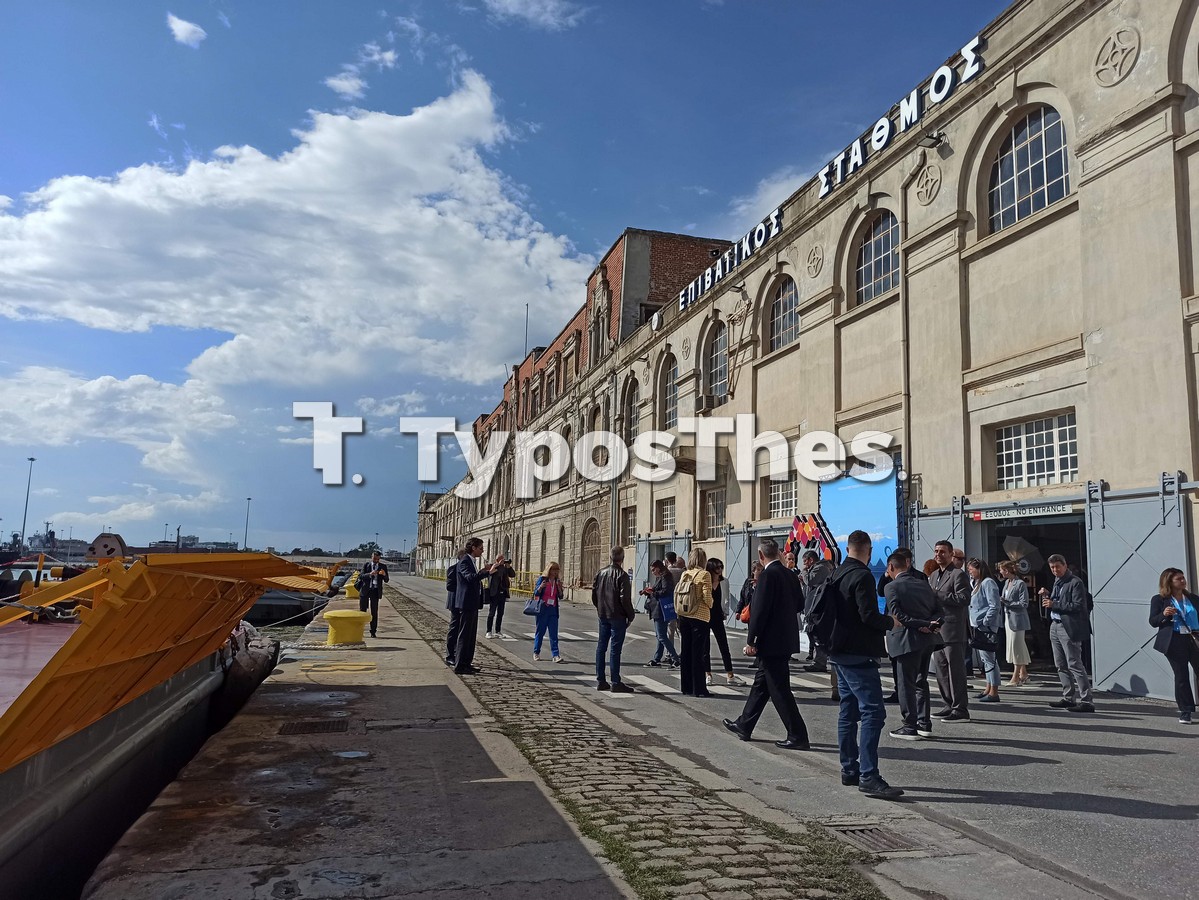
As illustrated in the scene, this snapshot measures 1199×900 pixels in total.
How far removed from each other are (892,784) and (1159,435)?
7663 millimetres

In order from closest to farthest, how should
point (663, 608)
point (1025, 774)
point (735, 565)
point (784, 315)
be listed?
→ point (1025, 774) → point (663, 608) → point (784, 315) → point (735, 565)

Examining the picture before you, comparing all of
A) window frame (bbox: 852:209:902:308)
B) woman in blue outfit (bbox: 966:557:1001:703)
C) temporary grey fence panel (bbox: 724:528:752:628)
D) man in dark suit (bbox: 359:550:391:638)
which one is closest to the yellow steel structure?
woman in blue outfit (bbox: 966:557:1001:703)

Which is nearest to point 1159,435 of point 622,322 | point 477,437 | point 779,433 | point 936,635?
point 936,635

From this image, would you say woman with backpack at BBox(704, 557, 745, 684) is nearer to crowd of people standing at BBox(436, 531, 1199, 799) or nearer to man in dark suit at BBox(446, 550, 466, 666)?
crowd of people standing at BBox(436, 531, 1199, 799)

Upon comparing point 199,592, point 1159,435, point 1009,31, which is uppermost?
point 1009,31

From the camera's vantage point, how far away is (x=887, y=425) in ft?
56.4

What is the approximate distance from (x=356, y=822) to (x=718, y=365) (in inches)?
874

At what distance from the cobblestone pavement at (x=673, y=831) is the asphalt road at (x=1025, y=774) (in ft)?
1.87

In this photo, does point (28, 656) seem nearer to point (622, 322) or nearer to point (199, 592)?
point (199, 592)

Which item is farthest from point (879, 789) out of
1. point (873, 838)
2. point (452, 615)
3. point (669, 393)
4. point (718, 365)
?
point (669, 393)

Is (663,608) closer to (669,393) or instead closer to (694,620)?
(694,620)

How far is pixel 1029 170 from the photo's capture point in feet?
47.3

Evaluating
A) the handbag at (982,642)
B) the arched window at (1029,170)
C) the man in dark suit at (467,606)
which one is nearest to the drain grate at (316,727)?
the man in dark suit at (467,606)

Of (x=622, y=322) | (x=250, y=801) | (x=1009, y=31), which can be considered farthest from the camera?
(x=622, y=322)
